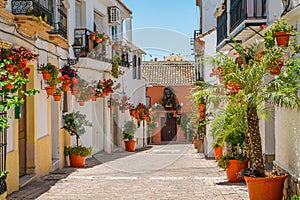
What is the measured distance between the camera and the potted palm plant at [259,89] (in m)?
7.79

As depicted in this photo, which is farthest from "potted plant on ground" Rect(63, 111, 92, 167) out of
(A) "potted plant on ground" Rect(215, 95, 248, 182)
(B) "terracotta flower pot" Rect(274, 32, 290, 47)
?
(B) "terracotta flower pot" Rect(274, 32, 290, 47)

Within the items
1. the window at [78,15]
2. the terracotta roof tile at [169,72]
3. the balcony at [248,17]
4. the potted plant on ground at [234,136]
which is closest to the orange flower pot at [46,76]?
the potted plant on ground at [234,136]

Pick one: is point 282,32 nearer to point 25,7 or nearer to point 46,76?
point 25,7

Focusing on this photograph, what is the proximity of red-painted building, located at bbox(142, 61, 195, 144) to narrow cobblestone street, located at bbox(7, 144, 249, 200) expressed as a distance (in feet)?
76.6

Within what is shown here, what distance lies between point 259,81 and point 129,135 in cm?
1703

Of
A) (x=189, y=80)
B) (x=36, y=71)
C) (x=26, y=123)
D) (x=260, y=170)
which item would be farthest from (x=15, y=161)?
(x=189, y=80)

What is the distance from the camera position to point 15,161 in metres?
10.6

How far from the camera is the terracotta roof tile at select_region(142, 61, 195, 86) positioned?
40969 millimetres

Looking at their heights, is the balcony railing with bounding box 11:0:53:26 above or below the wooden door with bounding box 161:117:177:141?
above

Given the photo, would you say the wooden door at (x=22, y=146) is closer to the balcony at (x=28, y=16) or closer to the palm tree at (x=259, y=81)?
the balcony at (x=28, y=16)

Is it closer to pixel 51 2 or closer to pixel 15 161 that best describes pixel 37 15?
pixel 51 2

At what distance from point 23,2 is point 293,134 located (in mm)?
6881

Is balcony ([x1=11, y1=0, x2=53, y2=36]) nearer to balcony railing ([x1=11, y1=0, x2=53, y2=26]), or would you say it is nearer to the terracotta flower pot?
balcony railing ([x1=11, y1=0, x2=53, y2=26])

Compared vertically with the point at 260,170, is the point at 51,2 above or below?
above
